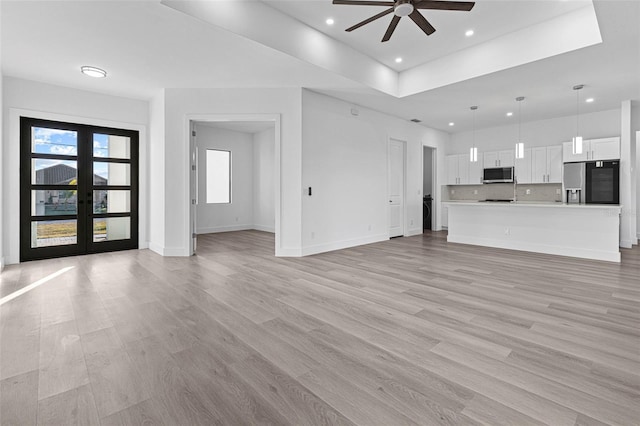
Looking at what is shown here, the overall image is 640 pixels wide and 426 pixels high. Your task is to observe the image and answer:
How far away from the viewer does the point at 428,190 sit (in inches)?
387

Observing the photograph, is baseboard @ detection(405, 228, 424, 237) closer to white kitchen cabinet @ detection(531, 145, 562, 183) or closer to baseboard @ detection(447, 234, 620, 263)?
baseboard @ detection(447, 234, 620, 263)

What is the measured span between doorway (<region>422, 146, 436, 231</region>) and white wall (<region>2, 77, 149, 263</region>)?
723cm

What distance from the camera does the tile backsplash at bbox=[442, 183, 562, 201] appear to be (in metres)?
7.66

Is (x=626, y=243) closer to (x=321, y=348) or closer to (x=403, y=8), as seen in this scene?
(x=403, y=8)

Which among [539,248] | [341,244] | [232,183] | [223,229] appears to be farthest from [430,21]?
[223,229]

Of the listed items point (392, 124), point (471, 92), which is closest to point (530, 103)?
point (471, 92)

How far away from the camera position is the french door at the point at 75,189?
4980mm

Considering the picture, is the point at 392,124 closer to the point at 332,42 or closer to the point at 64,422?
the point at 332,42

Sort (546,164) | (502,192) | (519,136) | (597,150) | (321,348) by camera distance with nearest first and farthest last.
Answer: (321,348) → (597,150) → (546,164) → (519,136) → (502,192)

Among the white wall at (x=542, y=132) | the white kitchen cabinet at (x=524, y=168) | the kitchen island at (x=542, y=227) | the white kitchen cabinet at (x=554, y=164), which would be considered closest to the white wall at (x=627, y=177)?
the white wall at (x=542, y=132)

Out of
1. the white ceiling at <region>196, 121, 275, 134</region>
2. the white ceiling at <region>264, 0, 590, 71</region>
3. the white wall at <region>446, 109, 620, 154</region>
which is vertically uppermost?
the white ceiling at <region>264, 0, 590, 71</region>

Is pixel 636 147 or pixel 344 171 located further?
pixel 636 147

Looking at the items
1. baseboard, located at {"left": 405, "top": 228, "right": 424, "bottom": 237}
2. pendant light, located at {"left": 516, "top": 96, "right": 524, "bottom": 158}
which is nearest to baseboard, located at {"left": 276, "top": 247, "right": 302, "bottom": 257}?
baseboard, located at {"left": 405, "top": 228, "right": 424, "bottom": 237}

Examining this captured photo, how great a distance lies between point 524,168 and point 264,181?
6839 mm
